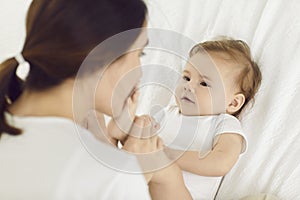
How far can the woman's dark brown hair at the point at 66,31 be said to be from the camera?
61 cm

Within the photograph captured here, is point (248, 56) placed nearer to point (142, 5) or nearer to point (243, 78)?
point (243, 78)

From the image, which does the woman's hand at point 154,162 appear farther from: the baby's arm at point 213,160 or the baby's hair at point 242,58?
the baby's hair at point 242,58

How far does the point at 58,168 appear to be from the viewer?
2.02ft

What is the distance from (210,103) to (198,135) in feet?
0.28

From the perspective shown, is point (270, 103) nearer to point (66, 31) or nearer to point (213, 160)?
point (213, 160)

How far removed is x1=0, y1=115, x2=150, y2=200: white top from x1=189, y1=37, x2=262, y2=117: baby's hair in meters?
0.56

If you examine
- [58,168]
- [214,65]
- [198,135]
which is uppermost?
[58,168]

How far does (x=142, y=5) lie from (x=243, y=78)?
1.80ft

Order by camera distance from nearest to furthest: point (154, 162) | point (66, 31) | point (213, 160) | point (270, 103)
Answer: point (66, 31), point (154, 162), point (213, 160), point (270, 103)

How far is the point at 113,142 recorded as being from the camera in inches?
33.7

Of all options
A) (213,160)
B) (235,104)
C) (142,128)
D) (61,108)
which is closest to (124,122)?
(142,128)

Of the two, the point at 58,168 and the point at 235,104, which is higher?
the point at 58,168

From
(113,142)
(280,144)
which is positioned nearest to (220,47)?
(280,144)

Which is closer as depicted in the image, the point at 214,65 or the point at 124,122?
the point at 124,122
